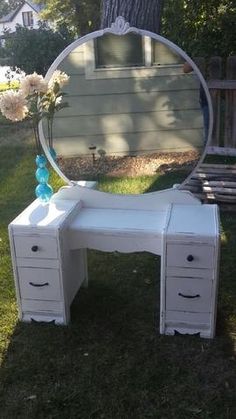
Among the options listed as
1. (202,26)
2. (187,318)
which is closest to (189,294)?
(187,318)

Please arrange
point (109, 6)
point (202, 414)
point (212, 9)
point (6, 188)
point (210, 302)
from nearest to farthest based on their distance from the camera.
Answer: point (202, 414)
point (210, 302)
point (109, 6)
point (6, 188)
point (212, 9)

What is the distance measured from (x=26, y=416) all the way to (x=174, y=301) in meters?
0.97

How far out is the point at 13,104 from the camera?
255 centimetres

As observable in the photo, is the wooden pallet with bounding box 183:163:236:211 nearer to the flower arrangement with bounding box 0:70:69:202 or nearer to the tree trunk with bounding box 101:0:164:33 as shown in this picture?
the tree trunk with bounding box 101:0:164:33

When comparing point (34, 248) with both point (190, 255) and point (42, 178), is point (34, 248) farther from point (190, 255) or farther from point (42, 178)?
point (190, 255)

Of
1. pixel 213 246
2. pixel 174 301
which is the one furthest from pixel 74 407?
pixel 213 246

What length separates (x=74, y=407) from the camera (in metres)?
2.16

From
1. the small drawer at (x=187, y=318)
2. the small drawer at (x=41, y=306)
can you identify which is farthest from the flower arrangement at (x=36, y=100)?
the small drawer at (x=187, y=318)

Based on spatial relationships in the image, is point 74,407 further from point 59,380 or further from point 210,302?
point 210,302

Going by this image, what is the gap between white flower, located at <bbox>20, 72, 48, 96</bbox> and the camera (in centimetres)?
255

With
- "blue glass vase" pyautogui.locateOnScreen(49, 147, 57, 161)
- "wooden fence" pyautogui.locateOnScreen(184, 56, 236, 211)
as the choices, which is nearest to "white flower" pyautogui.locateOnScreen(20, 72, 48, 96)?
"blue glass vase" pyautogui.locateOnScreen(49, 147, 57, 161)

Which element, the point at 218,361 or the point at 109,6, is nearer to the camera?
the point at 218,361

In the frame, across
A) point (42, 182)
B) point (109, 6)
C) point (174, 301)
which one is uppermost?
point (109, 6)

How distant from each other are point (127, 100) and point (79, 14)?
11678 mm
